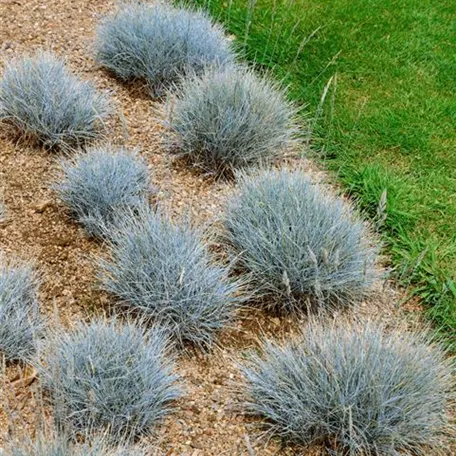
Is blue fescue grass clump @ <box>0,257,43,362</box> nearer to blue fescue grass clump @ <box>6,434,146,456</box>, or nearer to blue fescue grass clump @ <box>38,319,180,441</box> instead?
blue fescue grass clump @ <box>38,319,180,441</box>

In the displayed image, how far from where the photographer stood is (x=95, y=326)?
9.65 ft

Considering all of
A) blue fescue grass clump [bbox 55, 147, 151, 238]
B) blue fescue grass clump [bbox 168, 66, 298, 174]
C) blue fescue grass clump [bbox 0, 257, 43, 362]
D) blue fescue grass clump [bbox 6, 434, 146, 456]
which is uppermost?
blue fescue grass clump [bbox 168, 66, 298, 174]

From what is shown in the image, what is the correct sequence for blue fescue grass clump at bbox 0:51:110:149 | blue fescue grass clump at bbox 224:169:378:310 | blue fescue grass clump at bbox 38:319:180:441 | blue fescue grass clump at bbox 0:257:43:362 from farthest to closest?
blue fescue grass clump at bbox 0:51:110:149 → blue fescue grass clump at bbox 224:169:378:310 → blue fescue grass clump at bbox 0:257:43:362 → blue fescue grass clump at bbox 38:319:180:441

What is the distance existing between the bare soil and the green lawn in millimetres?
296

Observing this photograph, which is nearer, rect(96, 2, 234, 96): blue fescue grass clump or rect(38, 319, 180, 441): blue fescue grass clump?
rect(38, 319, 180, 441): blue fescue grass clump

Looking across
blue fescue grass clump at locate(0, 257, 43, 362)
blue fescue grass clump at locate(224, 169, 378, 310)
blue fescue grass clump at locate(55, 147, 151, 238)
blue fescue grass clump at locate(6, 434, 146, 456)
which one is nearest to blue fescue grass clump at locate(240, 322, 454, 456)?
blue fescue grass clump at locate(224, 169, 378, 310)

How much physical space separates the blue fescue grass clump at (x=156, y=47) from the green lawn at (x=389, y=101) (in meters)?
0.28

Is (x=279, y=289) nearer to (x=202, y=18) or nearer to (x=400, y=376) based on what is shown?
(x=400, y=376)

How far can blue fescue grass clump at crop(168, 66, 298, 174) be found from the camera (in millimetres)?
4246

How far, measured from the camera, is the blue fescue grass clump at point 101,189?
149 inches

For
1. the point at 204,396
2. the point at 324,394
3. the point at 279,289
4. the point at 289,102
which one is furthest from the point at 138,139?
the point at 324,394

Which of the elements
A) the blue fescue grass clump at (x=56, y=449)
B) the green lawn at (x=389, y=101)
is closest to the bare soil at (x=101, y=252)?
the blue fescue grass clump at (x=56, y=449)

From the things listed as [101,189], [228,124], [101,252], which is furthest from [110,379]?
[228,124]

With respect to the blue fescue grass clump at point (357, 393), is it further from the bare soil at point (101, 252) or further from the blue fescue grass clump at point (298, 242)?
the blue fescue grass clump at point (298, 242)
